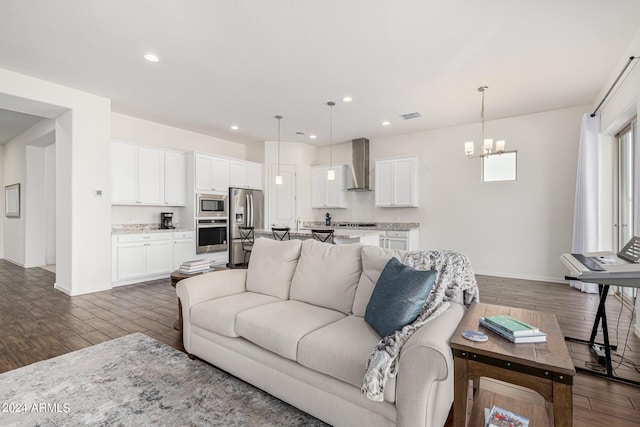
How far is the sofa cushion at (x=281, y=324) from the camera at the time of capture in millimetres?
1823

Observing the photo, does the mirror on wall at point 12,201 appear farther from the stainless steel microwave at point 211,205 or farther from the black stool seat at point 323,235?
the black stool seat at point 323,235

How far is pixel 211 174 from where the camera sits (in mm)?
6254

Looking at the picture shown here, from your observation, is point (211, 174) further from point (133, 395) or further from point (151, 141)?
point (133, 395)

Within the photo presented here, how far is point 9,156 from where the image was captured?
7.46 metres

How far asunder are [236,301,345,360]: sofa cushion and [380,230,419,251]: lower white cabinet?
13.0 feet

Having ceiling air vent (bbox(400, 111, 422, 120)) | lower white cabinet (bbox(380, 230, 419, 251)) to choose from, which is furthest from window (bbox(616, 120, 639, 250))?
lower white cabinet (bbox(380, 230, 419, 251))

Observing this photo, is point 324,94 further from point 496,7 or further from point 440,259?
point 440,259

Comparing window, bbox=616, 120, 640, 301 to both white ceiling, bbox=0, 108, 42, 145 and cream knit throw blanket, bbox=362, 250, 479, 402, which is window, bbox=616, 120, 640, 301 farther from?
white ceiling, bbox=0, 108, 42, 145

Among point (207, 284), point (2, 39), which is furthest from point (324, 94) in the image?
point (2, 39)

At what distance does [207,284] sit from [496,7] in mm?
3347

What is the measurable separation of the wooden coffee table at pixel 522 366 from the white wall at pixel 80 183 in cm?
509

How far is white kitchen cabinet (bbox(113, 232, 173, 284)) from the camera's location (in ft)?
16.2

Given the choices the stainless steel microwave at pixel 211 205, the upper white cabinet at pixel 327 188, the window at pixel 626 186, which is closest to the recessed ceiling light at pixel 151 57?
the stainless steel microwave at pixel 211 205

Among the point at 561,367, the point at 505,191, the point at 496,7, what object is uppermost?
the point at 496,7
